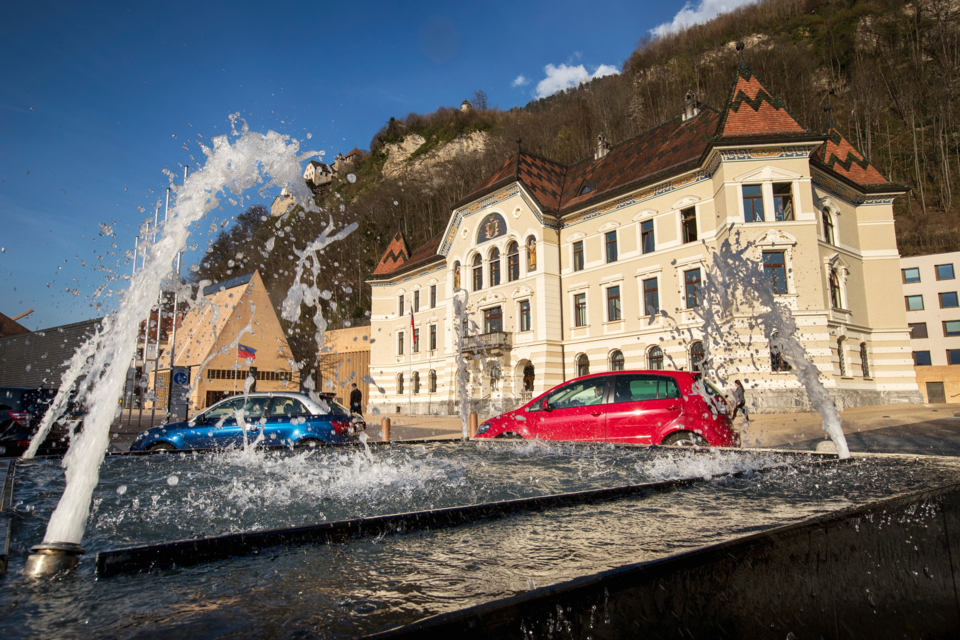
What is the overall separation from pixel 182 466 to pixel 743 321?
24880 millimetres

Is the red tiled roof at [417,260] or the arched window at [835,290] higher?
the red tiled roof at [417,260]

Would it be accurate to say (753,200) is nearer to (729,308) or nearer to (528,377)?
(729,308)

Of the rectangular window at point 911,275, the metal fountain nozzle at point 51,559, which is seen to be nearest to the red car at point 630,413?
the metal fountain nozzle at point 51,559

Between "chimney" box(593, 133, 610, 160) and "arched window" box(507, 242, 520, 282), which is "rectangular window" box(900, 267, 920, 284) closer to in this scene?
"chimney" box(593, 133, 610, 160)

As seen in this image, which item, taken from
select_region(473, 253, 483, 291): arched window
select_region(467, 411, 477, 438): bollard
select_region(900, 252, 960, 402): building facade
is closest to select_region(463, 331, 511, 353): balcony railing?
select_region(473, 253, 483, 291): arched window

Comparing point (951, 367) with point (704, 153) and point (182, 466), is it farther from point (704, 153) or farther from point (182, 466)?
point (182, 466)

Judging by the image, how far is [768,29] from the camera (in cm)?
6881

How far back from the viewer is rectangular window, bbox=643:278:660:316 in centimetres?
2983

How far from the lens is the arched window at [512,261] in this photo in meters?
36.2

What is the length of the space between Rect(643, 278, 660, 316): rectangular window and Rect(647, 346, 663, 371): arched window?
6.55ft

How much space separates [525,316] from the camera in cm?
3528

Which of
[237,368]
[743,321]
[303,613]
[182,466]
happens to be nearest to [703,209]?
[743,321]

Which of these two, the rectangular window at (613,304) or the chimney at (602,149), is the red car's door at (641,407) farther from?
the chimney at (602,149)

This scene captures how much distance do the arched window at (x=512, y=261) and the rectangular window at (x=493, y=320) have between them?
93.1 inches
